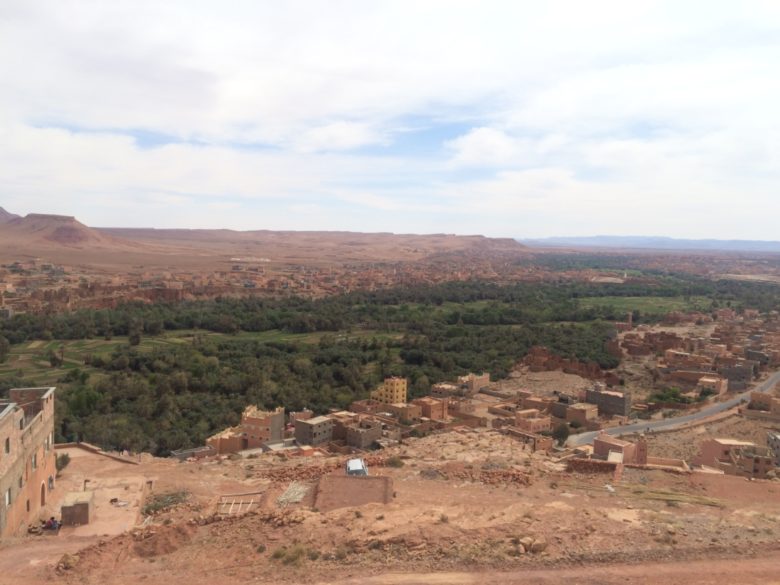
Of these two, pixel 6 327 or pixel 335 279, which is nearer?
pixel 6 327

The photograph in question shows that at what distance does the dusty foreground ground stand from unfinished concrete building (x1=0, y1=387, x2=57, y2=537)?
1.18m

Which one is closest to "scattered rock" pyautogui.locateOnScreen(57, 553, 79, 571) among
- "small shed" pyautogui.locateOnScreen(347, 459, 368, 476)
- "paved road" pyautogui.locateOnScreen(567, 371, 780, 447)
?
"small shed" pyautogui.locateOnScreen(347, 459, 368, 476)

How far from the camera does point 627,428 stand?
31.1 m

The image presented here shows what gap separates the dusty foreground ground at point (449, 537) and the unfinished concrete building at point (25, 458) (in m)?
1.18

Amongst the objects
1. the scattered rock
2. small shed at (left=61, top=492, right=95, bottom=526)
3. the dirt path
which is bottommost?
small shed at (left=61, top=492, right=95, bottom=526)

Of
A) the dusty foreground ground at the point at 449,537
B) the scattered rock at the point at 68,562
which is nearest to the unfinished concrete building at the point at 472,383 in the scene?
the dusty foreground ground at the point at 449,537

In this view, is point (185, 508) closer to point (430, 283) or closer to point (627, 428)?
point (627, 428)

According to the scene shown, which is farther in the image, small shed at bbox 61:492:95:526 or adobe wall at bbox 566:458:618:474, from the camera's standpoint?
adobe wall at bbox 566:458:618:474

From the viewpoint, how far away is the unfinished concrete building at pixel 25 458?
40.4ft

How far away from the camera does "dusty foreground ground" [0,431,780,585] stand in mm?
9812

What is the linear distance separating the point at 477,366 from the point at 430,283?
57352mm

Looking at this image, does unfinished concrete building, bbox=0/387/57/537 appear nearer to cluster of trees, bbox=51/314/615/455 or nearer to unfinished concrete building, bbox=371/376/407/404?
cluster of trees, bbox=51/314/615/455

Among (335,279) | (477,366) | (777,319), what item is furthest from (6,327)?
(777,319)

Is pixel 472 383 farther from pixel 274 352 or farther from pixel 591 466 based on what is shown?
pixel 591 466
